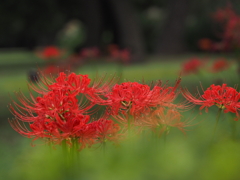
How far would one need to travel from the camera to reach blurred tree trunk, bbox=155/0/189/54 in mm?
17344

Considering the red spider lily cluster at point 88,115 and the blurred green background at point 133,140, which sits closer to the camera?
the blurred green background at point 133,140

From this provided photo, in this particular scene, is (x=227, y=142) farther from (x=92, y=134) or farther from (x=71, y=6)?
(x=71, y=6)

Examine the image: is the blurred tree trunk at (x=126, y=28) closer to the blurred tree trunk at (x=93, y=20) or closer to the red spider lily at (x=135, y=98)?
the blurred tree trunk at (x=93, y=20)

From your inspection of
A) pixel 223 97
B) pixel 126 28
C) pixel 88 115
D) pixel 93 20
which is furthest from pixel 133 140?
pixel 93 20

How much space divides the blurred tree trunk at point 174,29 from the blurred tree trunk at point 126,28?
2.50 m

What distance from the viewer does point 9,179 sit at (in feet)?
2.98

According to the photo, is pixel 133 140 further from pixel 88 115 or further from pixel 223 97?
pixel 223 97

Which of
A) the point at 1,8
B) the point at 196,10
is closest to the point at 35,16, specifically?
the point at 1,8

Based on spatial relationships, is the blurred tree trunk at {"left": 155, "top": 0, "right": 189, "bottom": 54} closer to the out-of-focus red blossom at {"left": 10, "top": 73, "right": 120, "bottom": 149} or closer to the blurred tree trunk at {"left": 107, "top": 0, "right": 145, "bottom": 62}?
the blurred tree trunk at {"left": 107, "top": 0, "right": 145, "bottom": 62}

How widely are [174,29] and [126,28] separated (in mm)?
3396

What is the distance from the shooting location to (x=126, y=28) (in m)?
15.3

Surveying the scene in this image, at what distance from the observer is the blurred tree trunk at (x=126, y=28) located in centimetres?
1502

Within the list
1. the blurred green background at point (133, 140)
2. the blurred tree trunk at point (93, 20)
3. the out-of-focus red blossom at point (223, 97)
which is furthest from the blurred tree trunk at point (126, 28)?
the out-of-focus red blossom at point (223, 97)

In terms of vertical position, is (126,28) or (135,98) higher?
(126,28)
